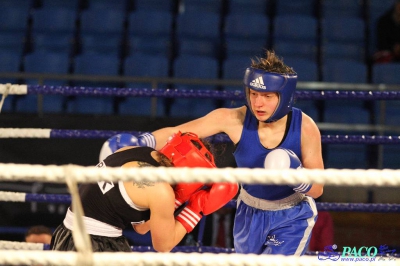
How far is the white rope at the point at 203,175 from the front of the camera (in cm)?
138

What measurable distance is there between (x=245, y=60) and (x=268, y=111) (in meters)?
2.85

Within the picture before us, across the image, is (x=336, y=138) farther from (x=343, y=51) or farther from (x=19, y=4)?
(x=19, y=4)

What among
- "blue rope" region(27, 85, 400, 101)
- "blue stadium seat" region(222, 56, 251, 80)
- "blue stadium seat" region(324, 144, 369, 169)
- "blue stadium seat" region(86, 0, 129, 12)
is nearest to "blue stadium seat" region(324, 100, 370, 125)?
"blue stadium seat" region(324, 144, 369, 169)

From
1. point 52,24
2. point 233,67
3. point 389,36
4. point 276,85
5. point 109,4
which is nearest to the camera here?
point 276,85

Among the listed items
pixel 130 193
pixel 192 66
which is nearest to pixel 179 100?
pixel 192 66

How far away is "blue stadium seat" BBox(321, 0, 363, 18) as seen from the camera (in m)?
5.77

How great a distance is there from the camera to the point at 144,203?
7.24 feet

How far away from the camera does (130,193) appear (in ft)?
7.25

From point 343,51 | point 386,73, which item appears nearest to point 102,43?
point 343,51

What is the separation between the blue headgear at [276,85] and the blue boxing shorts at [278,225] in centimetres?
38

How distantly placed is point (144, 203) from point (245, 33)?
3.63m

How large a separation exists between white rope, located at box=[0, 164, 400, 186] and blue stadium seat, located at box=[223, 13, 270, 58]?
4166 mm

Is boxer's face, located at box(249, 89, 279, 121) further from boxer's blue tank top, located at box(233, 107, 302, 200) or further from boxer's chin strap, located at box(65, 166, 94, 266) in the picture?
boxer's chin strap, located at box(65, 166, 94, 266)

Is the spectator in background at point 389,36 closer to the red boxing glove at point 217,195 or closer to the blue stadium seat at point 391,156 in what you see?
the blue stadium seat at point 391,156
